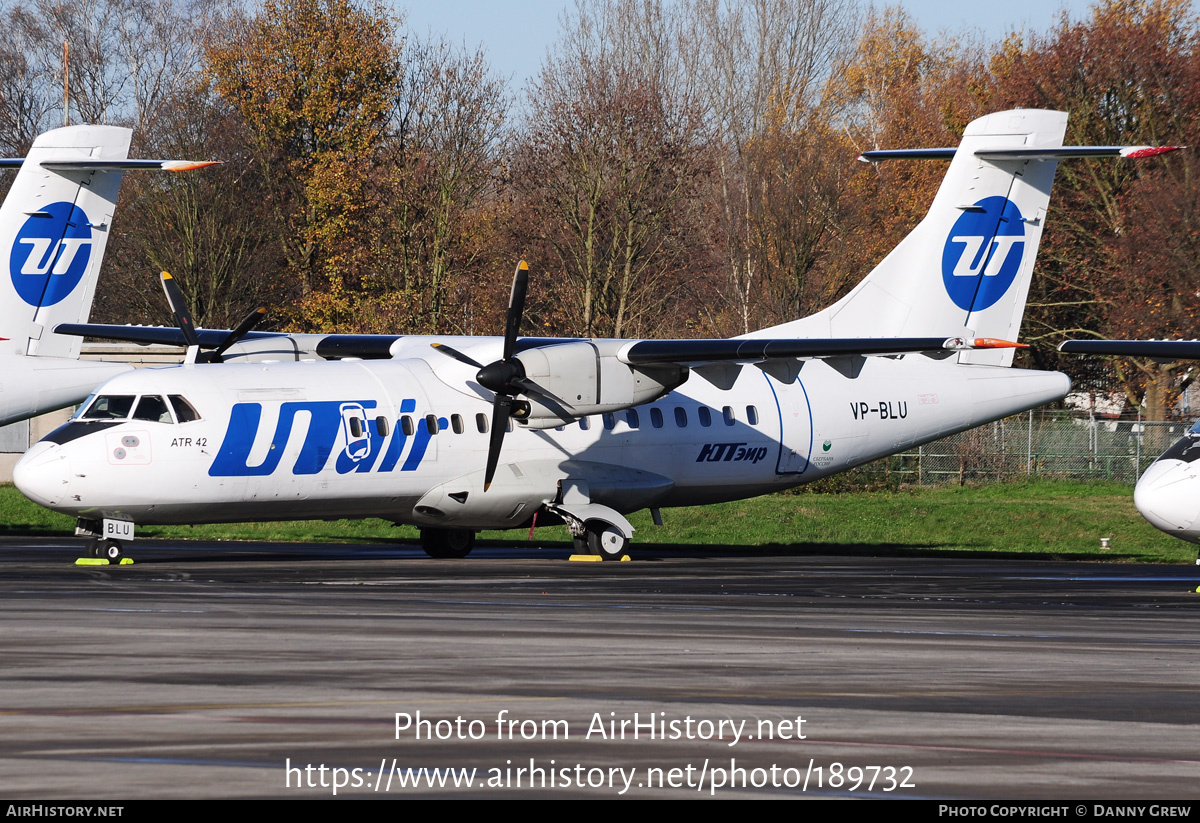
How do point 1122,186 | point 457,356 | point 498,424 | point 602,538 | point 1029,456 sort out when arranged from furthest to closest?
point 1122,186 → point 1029,456 → point 602,538 → point 457,356 → point 498,424

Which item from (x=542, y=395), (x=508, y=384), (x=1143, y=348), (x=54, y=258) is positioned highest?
(x=54, y=258)

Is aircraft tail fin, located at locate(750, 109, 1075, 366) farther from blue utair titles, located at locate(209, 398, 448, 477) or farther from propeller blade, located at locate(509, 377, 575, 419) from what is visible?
blue utair titles, located at locate(209, 398, 448, 477)

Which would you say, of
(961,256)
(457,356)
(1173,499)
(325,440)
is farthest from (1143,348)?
(325,440)

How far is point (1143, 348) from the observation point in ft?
68.8

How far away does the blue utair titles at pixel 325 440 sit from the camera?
2142cm

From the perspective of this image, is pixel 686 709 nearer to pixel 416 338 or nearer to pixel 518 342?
pixel 518 342

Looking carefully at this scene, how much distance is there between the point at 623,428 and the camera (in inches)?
1000

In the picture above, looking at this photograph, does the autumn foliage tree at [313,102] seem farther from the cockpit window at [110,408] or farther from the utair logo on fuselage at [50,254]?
the cockpit window at [110,408]

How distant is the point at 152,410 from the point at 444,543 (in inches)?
231

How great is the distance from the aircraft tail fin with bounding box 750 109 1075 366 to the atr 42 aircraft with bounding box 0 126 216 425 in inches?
462

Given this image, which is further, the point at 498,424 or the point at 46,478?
the point at 498,424

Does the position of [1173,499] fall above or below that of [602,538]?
above

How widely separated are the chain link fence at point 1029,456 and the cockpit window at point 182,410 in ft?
76.5

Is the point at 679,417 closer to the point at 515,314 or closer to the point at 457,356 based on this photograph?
the point at 515,314
